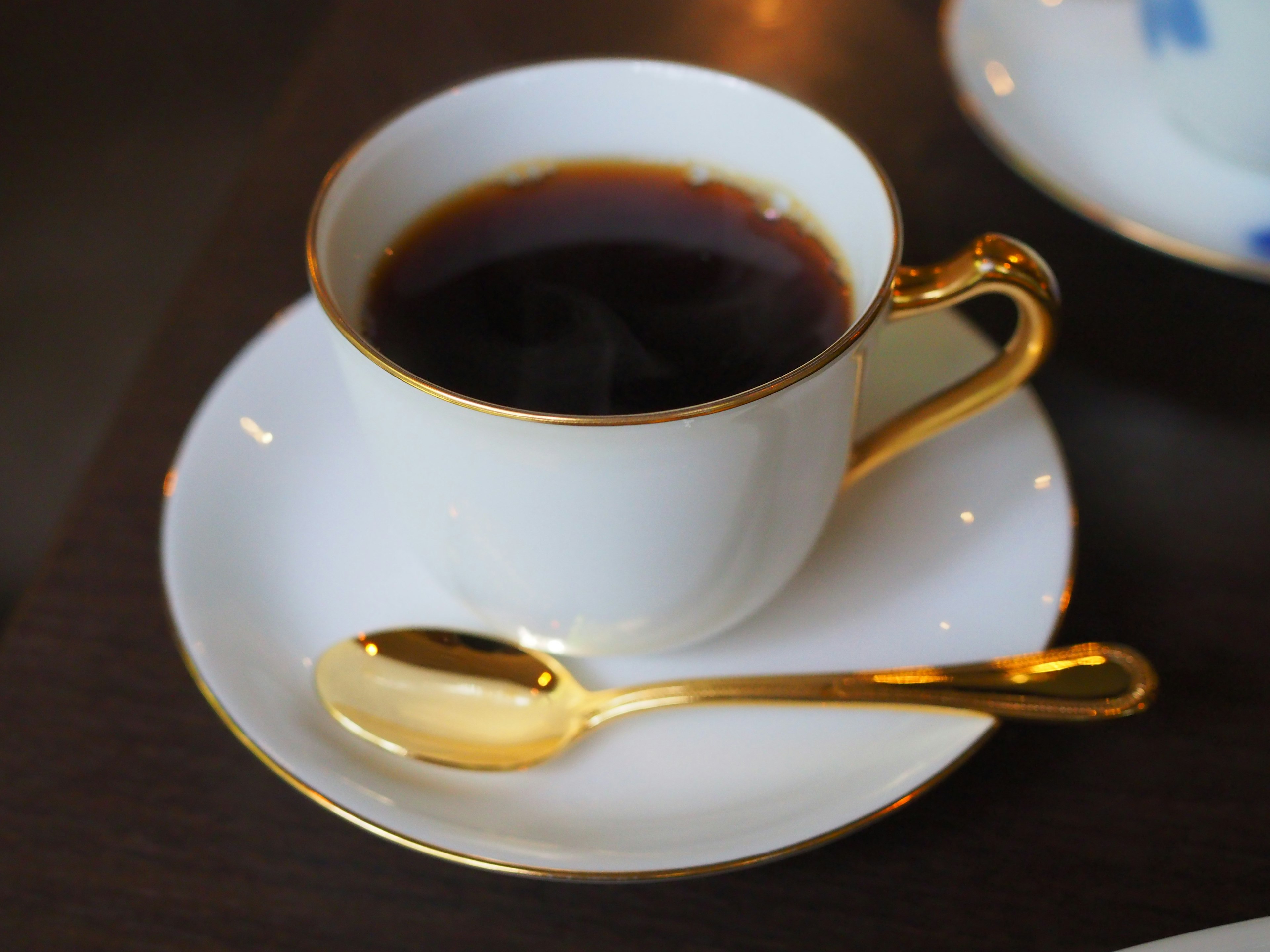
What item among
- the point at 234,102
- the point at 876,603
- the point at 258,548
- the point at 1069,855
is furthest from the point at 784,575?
the point at 234,102

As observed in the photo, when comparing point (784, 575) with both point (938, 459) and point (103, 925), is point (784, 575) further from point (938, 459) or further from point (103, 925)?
point (103, 925)

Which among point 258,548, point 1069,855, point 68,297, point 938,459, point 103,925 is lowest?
point 68,297

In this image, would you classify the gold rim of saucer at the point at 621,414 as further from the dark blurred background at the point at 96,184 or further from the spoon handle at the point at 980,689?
the dark blurred background at the point at 96,184

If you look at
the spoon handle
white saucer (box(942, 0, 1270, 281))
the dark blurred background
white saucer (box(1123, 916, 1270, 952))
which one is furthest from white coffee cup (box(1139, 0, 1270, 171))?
the dark blurred background

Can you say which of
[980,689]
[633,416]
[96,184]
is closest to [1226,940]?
[980,689]

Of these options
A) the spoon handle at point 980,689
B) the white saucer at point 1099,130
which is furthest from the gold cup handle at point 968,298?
the white saucer at point 1099,130

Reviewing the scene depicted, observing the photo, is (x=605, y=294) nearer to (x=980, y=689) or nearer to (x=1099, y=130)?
(x=980, y=689)

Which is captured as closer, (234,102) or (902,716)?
(902,716)
